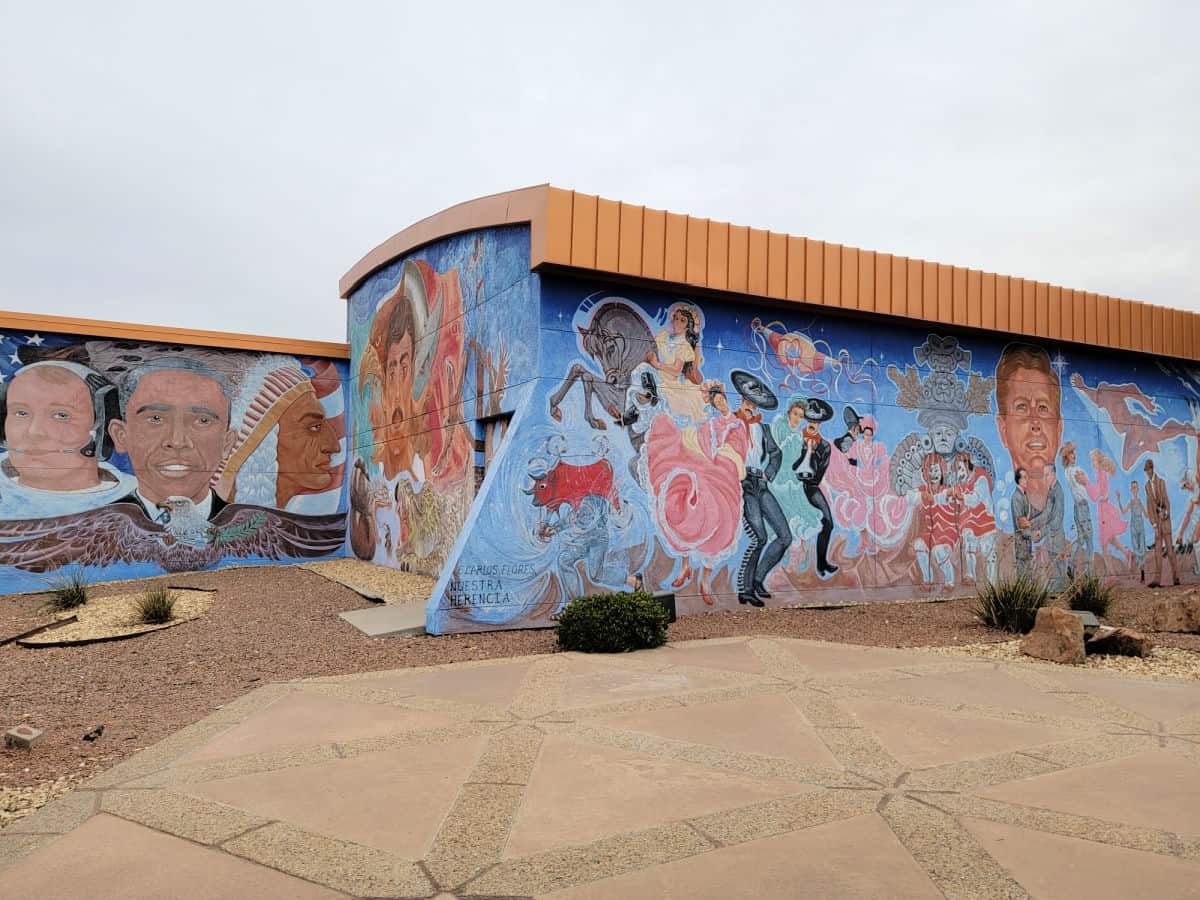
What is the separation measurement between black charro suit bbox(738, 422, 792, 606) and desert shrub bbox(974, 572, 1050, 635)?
8.16 feet

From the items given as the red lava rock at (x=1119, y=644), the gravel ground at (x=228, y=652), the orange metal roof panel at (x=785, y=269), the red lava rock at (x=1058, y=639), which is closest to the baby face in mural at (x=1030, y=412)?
the orange metal roof panel at (x=785, y=269)

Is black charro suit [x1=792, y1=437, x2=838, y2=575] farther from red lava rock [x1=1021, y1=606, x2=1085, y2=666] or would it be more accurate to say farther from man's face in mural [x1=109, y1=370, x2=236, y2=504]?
man's face in mural [x1=109, y1=370, x2=236, y2=504]

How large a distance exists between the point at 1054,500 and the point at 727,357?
646 centimetres

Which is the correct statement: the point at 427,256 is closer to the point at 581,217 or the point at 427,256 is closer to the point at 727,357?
the point at 581,217

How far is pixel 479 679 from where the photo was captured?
620 cm

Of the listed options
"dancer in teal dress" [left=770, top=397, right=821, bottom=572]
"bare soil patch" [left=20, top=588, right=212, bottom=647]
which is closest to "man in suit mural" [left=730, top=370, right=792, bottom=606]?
"dancer in teal dress" [left=770, top=397, right=821, bottom=572]

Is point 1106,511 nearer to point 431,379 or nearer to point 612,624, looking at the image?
point 612,624

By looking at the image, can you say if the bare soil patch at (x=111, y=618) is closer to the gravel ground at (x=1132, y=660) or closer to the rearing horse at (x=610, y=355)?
the rearing horse at (x=610, y=355)

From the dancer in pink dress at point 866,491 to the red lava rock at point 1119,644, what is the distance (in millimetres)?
3912

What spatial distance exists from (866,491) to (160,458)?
11092 millimetres

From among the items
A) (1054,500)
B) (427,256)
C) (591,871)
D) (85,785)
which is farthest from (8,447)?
(1054,500)

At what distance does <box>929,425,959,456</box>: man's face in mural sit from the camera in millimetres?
11773

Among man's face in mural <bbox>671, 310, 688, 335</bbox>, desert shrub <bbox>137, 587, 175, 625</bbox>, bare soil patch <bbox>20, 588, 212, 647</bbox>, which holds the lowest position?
bare soil patch <bbox>20, 588, 212, 647</bbox>

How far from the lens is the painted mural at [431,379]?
9.75 m
